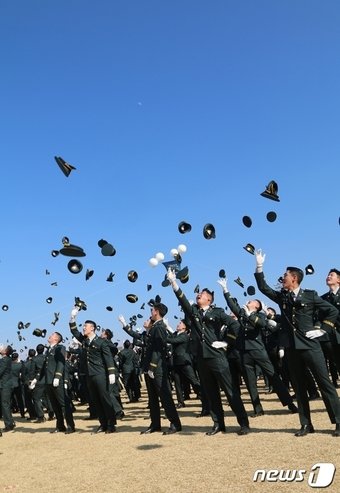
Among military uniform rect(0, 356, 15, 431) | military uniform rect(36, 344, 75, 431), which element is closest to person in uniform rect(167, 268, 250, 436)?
military uniform rect(36, 344, 75, 431)

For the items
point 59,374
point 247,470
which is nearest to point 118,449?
point 247,470

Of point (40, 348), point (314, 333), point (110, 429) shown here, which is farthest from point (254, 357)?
point (40, 348)

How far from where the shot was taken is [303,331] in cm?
789

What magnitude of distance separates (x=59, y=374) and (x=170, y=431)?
13.4ft

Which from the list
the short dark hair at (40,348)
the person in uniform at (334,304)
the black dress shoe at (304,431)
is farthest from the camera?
the short dark hair at (40,348)

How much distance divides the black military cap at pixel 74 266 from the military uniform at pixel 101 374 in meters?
3.48

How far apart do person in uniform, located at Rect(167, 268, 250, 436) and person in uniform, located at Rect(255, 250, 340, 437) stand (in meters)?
1.30

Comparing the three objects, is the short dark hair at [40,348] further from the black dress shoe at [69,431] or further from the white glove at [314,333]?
the white glove at [314,333]

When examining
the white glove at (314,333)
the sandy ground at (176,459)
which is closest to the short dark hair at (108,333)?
the sandy ground at (176,459)

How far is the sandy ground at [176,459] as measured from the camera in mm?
5910

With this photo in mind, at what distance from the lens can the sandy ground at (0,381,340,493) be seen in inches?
233

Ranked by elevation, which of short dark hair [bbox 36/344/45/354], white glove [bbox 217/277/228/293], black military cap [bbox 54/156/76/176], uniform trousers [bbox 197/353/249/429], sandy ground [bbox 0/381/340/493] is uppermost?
black military cap [bbox 54/156/76/176]
